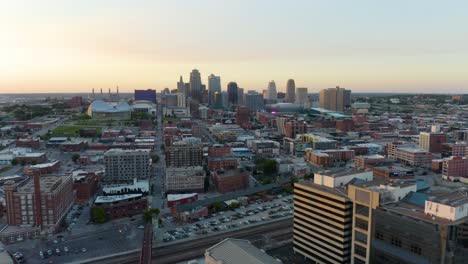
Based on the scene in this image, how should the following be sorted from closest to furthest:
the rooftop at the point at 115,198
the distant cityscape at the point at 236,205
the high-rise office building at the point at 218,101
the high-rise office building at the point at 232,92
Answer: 1. the distant cityscape at the point at 236,205
2. the rooftop at the point at 115,198
3. the high-rise office building at the point at 218,101
4. the high-rise office building at the point at 232,92

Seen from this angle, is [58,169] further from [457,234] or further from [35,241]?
[457,234]

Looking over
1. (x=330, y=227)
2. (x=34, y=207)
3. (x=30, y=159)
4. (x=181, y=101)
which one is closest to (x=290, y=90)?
(x=181, y=101)

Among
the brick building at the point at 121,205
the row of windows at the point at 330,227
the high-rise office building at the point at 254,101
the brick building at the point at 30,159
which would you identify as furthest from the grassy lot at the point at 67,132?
the high-rise office building at the point at 254,101

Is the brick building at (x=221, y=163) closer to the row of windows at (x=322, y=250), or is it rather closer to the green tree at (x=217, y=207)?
the green tree at (x=217, y=207)

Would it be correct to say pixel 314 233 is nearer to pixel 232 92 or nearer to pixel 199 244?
pixel 199 244

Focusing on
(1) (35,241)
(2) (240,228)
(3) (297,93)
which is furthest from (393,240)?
(3) (297,93)

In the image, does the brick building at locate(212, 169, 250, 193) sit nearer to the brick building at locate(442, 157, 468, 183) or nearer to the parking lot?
the parking lot

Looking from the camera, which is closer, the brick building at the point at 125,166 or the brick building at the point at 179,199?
the brick building at the point at 179,199

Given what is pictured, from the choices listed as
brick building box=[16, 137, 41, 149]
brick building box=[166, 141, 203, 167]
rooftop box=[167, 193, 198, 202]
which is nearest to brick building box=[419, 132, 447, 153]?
brick building box=[166, 141, 203, 167]
